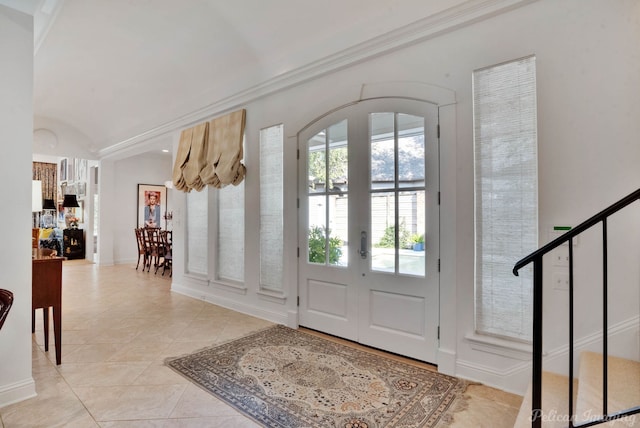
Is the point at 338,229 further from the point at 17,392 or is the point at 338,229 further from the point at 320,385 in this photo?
the point at 17,392

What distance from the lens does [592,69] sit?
7.34 feet

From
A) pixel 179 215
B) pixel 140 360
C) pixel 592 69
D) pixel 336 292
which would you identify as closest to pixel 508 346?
pixel 336 292

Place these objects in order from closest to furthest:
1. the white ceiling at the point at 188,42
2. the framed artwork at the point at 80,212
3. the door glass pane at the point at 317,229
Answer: the white ceiling at the point at 188,42
the door glass pane at the point at 317,229
the framed artwork at the point at 80,212

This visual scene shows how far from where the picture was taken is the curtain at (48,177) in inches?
486

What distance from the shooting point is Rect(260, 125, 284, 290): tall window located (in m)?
4.14

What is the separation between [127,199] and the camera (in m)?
9.35

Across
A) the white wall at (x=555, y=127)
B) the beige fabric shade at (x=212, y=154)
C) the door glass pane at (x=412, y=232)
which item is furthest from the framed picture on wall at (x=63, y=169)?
the door glass pane at (x=412, y=232)

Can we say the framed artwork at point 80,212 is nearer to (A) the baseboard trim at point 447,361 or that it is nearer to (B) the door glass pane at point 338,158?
(B) the door glass pane at point 338,158

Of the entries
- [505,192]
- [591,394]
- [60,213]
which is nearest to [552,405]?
[591,394]

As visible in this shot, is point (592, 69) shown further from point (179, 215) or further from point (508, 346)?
point (179, 215)

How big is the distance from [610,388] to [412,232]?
162 centimetres

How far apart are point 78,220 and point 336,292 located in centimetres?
1047

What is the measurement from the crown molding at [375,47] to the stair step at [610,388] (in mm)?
2478

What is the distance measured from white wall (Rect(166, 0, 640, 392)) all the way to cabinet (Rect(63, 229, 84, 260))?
10.6 metres
